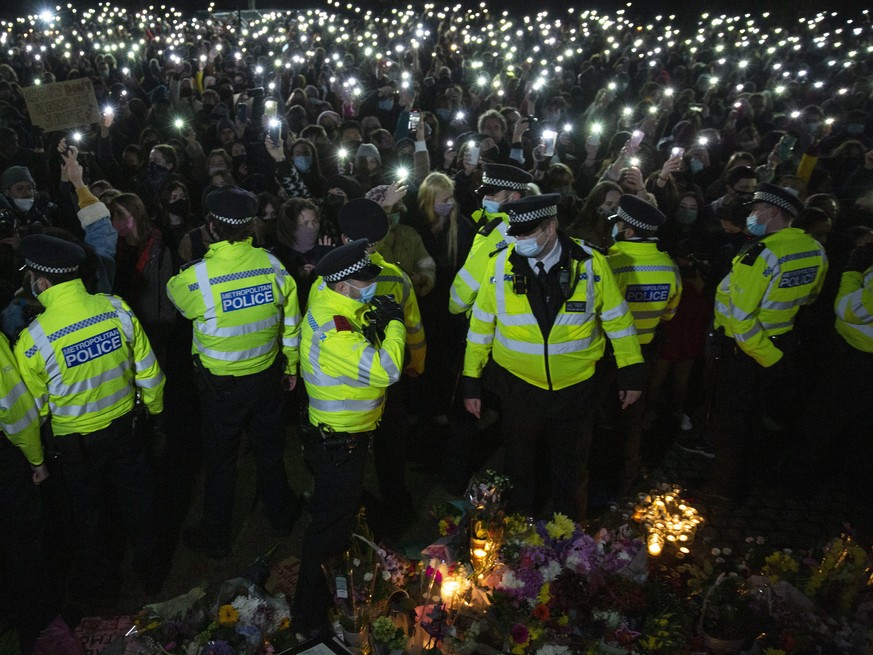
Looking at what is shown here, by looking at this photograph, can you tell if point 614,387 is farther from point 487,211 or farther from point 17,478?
point 17,478

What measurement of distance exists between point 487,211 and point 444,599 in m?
3.26

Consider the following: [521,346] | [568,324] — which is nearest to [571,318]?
[568,324]

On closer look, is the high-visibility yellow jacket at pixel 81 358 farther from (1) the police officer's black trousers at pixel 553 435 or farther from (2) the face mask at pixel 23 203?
(2) the face mask at pixel 23 203

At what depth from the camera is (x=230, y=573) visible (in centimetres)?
452

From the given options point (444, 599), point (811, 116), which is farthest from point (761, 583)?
point (811, 116)

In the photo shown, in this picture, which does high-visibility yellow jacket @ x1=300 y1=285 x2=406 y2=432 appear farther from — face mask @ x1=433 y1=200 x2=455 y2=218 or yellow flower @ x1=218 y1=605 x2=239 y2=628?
face mask @ x1=433 y1=200 x2=455 y2=218

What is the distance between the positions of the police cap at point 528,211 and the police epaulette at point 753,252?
1.74 m

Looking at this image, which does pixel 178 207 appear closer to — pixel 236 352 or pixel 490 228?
pixel 236 352

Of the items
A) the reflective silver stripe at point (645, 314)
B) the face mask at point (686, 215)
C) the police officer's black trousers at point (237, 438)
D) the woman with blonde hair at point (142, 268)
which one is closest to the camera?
the police officer's black trousers at point (237, 438)

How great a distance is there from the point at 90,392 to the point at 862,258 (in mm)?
5519

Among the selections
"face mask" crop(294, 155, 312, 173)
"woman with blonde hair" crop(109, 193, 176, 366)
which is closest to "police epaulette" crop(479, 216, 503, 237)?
"woman with blonde hair" crop(109, 193, 176, 366)

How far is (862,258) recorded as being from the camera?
4.71m

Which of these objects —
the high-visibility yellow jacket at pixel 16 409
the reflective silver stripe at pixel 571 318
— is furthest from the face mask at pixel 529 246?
the high-visibility yellow jacket at pixel 16 409

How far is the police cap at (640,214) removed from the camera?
461cm
